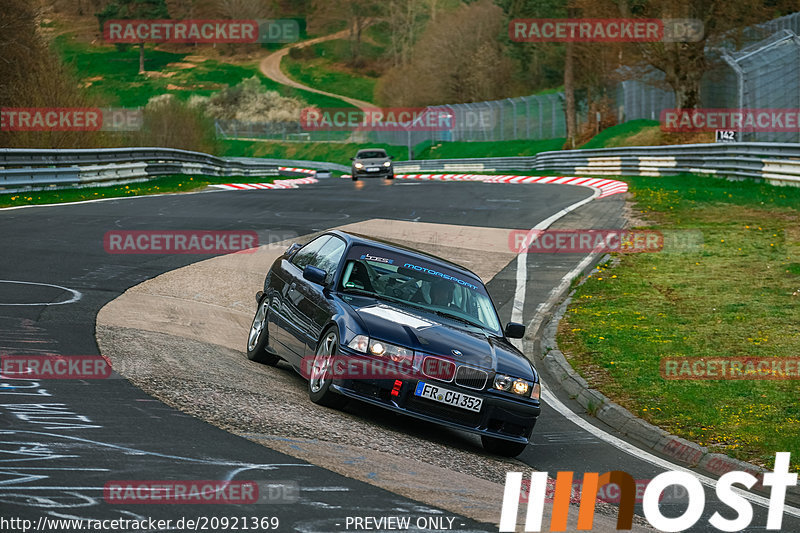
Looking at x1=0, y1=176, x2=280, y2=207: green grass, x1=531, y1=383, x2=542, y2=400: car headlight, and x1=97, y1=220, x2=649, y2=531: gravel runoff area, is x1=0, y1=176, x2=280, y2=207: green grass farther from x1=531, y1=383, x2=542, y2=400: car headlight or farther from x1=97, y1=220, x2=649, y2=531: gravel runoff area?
x1=531, y1=383, x2=542, y2=400: car headlight

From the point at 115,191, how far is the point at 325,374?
22.4m

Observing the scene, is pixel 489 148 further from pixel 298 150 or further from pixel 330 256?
pixel 330 256

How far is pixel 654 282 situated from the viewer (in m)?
16.3

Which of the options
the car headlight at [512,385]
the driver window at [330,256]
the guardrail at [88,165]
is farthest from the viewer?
the guardrail at [88,165]

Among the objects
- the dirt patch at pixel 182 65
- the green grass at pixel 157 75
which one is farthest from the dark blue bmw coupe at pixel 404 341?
the dirt patch at pixel 182 65

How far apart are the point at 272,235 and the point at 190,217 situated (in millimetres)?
3054

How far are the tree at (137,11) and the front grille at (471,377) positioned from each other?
153m

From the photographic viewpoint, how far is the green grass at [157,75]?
139 meters

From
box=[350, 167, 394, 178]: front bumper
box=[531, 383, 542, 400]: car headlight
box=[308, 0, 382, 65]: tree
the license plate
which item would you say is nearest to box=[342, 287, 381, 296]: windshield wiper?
the license plate

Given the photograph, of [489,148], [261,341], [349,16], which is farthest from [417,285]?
[349,16]

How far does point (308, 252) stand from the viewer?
1052cm

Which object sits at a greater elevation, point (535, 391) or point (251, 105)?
point (251, 105)

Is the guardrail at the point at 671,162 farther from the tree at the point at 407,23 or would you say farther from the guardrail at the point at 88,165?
the tree at the point at 407,23

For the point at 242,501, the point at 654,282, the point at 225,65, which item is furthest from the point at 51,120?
the point at 225,65
